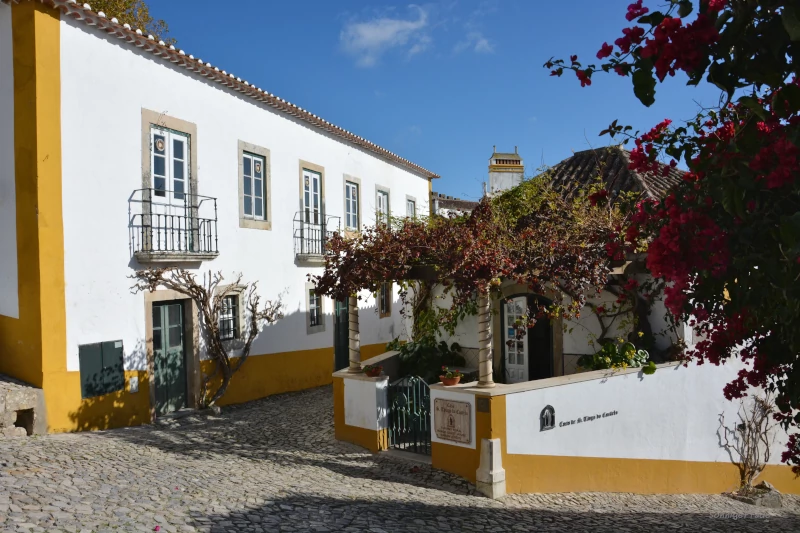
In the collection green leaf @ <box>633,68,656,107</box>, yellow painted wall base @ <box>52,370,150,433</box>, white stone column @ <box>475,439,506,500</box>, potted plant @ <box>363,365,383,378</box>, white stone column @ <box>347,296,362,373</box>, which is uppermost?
green leaf @ <box>633,68,656,107</box>

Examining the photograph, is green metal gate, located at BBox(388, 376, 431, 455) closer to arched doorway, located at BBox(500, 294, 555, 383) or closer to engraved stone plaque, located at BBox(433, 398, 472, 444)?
engraved stone plaque, located at BBox(433, 398, 472, 444)

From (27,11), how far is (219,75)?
11.2 feet

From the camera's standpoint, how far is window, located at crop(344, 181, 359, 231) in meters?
16.7

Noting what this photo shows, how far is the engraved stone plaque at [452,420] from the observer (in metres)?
7.56

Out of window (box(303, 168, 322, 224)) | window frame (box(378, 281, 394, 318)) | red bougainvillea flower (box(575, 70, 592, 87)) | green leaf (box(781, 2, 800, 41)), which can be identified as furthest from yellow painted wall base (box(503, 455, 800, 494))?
window frame (box(378, 281, 394, 318))

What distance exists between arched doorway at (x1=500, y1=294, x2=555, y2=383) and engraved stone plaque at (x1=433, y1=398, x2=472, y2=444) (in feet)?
10.4

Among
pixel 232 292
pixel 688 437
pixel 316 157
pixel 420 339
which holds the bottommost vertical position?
pixel 688 437

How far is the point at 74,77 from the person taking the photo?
30.1 ft

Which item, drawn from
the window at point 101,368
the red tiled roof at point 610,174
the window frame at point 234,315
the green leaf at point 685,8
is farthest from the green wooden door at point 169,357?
the green leaf at point 685,8

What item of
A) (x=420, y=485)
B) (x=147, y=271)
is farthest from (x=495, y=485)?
(x=147, y=271)

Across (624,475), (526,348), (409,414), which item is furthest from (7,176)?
(624,475)

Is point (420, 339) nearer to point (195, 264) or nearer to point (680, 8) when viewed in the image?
point (195, 264)

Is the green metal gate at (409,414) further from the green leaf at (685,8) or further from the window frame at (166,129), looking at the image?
the green leaf at (685,8)

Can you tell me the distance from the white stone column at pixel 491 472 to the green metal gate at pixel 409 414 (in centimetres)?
137
